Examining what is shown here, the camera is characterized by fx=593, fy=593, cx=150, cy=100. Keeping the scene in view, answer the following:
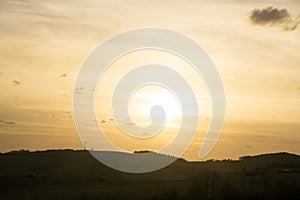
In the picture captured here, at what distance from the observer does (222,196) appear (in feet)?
326

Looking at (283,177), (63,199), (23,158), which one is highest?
(23,158)

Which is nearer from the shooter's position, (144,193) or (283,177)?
(144,193)

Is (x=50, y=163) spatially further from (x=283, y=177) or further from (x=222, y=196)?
(x=222, y=196)

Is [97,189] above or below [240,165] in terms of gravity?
below

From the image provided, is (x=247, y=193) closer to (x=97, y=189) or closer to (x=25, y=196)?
(x=97, y=189)

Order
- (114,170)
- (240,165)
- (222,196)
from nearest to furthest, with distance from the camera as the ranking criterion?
(222,196), (114,170), (240,165)

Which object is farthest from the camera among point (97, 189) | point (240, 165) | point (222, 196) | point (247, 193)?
point (240, 165)

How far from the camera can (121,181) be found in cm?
14438

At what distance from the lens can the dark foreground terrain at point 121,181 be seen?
10588 cm

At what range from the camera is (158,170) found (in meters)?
178

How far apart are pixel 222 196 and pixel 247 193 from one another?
36.8 ft

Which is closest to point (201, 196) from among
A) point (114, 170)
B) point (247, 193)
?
point (247, 193)

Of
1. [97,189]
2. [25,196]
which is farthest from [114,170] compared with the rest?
[25,196]

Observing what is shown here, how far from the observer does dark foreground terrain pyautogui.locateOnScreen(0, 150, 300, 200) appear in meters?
106
